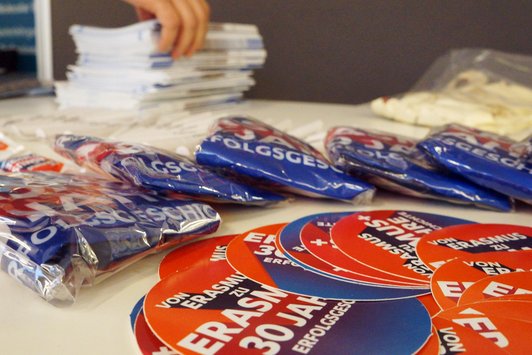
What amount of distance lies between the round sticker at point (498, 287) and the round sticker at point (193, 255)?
0.18 m

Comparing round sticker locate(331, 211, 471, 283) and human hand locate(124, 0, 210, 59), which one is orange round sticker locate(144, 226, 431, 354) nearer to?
round sticker locate(331, 211, 471, 283)

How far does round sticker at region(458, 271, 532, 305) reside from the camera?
1.28 feet

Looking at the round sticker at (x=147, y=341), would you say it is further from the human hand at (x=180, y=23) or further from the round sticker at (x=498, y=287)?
the human hand at (x=180, y=23)

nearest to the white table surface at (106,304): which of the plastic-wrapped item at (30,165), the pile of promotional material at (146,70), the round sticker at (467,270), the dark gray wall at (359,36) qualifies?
the round sticker at (467,270)

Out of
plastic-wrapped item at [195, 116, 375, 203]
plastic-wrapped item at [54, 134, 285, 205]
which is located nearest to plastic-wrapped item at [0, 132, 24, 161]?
plastic-wrapped item at [54, 134, 285, 205]

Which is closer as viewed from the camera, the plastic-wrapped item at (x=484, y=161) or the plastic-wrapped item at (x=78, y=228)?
the plastic-wrapped item at (x=78, y=228)

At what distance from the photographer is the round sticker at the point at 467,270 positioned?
39cm

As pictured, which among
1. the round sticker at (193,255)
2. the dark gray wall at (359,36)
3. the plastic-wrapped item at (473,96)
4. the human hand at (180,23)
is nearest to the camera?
the round sticker at (193,255)

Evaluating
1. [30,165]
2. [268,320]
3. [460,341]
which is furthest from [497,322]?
[30,165]

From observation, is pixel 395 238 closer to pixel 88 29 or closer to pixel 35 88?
pixel 88 29

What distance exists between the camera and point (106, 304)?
0.38 meters

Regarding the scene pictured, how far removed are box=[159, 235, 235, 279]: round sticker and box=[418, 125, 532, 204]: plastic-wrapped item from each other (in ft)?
0.90

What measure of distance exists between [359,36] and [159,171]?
1154 millimetres

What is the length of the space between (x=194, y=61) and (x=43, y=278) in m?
1.01
